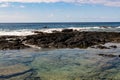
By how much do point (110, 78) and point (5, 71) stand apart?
586cm

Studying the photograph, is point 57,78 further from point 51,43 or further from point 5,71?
point 51,43

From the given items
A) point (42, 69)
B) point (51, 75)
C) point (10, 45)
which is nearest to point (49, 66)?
point (42, 69)

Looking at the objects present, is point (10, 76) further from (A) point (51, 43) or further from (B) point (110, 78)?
(A) point (51, 43)

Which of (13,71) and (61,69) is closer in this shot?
(13,71)

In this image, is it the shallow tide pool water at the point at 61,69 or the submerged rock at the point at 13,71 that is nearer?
the shallow tide pool water at the point at 61,69

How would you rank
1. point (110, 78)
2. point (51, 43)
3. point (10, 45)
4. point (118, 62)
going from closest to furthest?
1. point (110, 78)
2. point (118, 62)
3. point (10, 45)
4. point (51, 43)

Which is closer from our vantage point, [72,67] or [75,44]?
[72,67]

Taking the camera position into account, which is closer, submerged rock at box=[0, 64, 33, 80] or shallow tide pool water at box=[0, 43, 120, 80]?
shallow tide pool water at box=[0, 43, 120, 80]

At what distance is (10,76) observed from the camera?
1273 cm

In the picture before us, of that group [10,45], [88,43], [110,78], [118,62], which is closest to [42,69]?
[110,78]

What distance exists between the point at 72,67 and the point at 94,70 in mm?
1513

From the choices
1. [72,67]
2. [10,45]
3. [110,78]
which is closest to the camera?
[110,78]

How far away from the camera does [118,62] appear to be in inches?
655

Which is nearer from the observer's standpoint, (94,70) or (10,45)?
(94,70)
